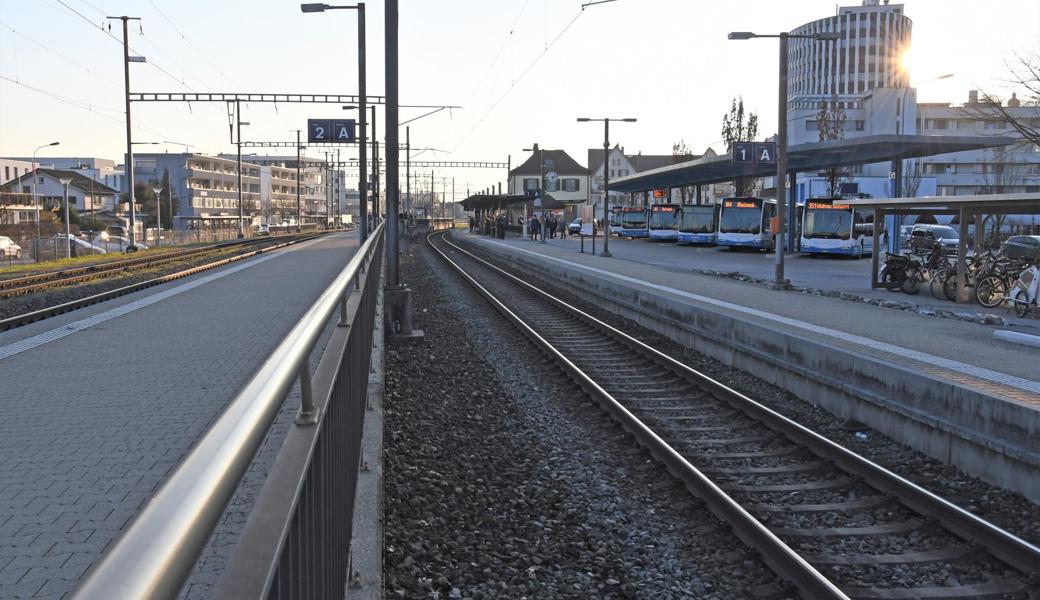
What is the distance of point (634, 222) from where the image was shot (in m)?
68.8

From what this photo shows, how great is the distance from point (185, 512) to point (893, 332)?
1332 cm

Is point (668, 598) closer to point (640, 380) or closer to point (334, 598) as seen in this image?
point (334, 598)

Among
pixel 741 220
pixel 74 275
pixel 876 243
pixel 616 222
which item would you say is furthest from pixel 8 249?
pixel 616 222

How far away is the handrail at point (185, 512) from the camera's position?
3.50 ft

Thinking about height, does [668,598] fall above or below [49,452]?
below

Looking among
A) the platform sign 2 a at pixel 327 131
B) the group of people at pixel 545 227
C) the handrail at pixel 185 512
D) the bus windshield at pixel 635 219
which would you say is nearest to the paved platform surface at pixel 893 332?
the handrail at pixel 185 512

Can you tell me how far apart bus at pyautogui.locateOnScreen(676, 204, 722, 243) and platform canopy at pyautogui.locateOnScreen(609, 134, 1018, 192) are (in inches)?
69.9

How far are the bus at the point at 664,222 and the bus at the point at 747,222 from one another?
10536 mm

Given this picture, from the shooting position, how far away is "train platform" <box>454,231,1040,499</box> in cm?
746

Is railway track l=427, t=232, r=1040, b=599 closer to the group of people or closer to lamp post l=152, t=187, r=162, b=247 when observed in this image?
lamp post l=152, t=187, r=162, b=247

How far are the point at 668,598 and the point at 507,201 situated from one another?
59.4 meters

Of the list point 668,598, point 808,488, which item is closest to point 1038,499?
point 808,488

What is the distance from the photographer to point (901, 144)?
32.4 m

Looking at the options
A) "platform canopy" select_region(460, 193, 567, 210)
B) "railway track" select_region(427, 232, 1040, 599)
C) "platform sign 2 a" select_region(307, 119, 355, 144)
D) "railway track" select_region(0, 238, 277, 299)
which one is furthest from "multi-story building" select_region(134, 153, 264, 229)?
"railway track" select_region(427, 232, 1040, 599)
